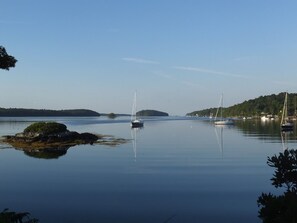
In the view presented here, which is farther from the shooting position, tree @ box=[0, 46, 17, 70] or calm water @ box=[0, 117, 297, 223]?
calm water @ box=[0, 117, 297, 223]

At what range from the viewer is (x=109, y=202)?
81.5 feet

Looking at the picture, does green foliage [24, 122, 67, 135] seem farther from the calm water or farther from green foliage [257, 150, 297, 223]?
green foliage [257, 150, 297, 223]

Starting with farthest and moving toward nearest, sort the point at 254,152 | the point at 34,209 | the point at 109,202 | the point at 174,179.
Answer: the point at 254,152 < the point at 174,179 < the point at 109,202 < the point at 34,209

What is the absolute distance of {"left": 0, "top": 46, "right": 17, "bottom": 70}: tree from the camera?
13258mm

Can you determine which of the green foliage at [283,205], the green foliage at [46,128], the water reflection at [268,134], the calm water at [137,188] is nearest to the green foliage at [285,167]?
the green foliage at [283,205]

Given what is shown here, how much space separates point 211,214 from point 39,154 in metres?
37.2

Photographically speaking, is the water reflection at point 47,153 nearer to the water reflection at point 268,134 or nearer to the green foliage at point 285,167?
the water reflection at point 268,134

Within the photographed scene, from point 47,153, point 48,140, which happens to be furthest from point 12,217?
point 48,140

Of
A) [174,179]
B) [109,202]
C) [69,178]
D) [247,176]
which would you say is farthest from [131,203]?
[247,176]

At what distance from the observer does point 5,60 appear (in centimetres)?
1332

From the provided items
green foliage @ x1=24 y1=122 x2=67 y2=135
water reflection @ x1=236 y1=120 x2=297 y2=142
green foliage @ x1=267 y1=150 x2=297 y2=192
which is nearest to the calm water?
green foliage @ x1=267 y1=150 x2=297 y2=192

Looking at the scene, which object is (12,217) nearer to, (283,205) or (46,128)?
(283,205)

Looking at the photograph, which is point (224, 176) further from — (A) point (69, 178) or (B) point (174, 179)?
(A) point (69, 178)

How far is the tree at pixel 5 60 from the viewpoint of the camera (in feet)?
43.5
